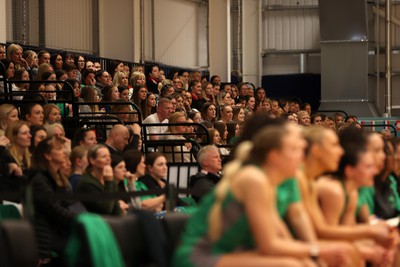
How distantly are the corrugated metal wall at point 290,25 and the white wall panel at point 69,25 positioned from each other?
21.5ft

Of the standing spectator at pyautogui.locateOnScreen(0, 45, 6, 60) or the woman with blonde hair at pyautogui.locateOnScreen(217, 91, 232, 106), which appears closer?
the standing spectator at pyautogui.locateOnScreen(0, 45, 6, 60)

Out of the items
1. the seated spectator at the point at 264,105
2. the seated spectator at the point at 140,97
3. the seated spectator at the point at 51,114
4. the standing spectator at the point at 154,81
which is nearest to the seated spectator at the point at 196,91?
the standing spectator at the point at 154,81

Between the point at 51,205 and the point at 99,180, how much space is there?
0.56 m

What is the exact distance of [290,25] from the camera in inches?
1006

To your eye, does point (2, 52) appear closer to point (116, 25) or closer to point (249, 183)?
point (116, 25)

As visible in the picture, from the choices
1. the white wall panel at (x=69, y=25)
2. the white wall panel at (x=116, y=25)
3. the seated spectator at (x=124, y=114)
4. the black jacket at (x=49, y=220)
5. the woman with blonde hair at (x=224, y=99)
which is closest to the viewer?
the black jacket at (x=49, y=220)

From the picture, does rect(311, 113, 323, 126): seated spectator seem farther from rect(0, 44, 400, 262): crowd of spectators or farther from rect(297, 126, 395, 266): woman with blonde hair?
rect(297, 126, 395, 266): woman with blonde hair

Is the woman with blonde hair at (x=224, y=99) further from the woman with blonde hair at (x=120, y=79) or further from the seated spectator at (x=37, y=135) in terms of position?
the seated spectator at (x=37, y=135)

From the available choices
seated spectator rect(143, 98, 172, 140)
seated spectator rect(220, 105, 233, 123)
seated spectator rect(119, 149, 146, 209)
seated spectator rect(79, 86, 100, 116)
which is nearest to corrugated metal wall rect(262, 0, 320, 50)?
seated spectator rect(220, 105, 233, 123)

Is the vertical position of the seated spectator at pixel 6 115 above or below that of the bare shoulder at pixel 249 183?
above

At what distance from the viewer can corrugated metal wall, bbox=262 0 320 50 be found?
25.4 m

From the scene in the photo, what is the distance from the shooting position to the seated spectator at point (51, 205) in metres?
7.02

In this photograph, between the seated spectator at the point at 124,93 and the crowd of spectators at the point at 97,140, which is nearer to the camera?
the crowd of spectators at the point at 97,140

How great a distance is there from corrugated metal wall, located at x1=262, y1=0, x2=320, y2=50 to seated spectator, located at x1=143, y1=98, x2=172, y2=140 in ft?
43.1
